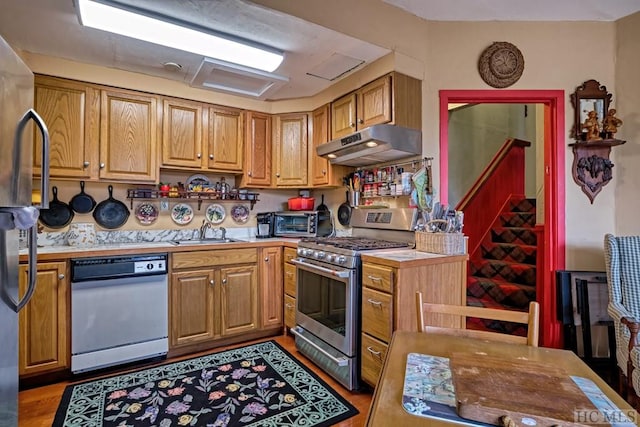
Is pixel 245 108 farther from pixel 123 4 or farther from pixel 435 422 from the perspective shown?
pixel 435 422

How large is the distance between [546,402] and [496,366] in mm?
158

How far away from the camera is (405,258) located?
194 cm

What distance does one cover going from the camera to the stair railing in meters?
4.05

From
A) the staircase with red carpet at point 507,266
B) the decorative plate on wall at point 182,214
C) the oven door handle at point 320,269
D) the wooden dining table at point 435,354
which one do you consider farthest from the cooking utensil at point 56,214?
the staircase with red carpet at point 507,266

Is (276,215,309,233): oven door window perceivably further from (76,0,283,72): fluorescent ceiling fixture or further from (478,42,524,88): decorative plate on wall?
(478,42,524,88): decorative plate on wall

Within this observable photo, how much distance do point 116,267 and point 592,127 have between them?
3.61 metres

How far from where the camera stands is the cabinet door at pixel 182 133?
9.32ft

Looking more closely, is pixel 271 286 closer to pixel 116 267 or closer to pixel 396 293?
pixel 116 267

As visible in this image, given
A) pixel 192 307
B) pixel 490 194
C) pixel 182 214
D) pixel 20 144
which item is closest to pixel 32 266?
pixel 20 144

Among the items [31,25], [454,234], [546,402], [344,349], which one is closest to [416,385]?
[546,402]

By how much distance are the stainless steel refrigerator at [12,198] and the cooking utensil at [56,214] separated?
4.83 feet

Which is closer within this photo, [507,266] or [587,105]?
[587,105]

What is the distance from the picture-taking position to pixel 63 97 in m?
2.46

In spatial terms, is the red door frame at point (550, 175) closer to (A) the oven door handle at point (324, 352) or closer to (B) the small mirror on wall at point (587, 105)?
(B) the small mirror on wall at point (587, 105)
